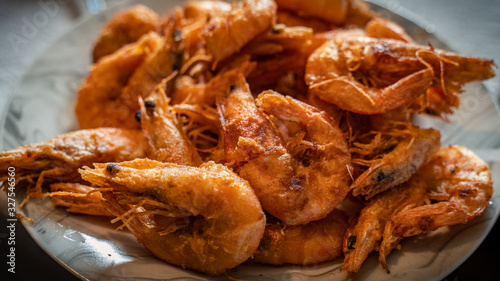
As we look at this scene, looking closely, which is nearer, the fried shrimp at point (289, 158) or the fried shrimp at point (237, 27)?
the fried shrimp at point (289, 158)

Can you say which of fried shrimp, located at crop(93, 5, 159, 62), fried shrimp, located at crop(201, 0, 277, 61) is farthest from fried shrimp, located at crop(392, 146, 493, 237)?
fried shrimp, located at crop(93, 5, 159, 62)

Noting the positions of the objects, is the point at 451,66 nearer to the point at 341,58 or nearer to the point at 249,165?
the point at 341,58

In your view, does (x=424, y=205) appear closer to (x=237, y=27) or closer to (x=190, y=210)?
(x=190, y=210)

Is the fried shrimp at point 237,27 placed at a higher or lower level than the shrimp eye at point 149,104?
higher

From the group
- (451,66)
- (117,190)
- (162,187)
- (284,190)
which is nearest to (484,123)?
A: (451,66)

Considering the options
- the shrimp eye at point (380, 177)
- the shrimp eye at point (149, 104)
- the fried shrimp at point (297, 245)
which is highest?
the shrimp eye at point (149, 104)

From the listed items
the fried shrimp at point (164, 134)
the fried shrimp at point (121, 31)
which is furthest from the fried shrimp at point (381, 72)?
the fried shrimp at point (121, 31)

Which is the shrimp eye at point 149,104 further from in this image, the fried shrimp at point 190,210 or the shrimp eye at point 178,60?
the fried shrimp at point 190,210

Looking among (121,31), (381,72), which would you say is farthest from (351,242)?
(121,31)
